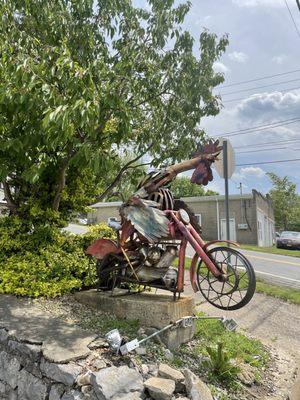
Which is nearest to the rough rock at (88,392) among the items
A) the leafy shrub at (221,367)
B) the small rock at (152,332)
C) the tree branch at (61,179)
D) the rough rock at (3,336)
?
the small rock at (152,332)

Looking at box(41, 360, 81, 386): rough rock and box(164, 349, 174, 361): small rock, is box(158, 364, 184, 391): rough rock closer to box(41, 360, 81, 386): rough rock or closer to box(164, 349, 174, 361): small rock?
box(164, 349, 174, 361): small rock

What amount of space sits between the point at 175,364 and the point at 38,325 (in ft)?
4.89

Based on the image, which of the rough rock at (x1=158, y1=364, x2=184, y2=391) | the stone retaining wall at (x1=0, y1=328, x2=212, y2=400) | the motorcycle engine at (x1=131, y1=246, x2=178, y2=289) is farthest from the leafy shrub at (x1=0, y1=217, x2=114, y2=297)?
the rough rock at (x1=158, y1=364, x2=184, y2=391)

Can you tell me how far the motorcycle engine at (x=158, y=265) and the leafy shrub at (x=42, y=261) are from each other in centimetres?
119

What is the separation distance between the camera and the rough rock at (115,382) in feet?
9.65

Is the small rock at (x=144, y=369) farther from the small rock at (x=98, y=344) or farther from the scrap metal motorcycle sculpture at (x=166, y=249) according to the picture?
the scrap metal motorcycle sculpture at (x=166, y=249)

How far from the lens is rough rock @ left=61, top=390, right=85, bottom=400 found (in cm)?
307

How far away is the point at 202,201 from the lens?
26.8m

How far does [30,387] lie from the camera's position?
3.58 m

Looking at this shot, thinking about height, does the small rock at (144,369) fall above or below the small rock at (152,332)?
below

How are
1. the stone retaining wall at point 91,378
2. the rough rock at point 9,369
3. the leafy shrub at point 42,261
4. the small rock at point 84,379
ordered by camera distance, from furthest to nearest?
the leafy shrub at point 42,261 → the rough rock at point 9,369 → the small rock at point 84,379 → the stone retaining wall at point 91,378

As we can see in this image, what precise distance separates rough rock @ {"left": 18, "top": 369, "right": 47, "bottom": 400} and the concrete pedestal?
45.1 inches

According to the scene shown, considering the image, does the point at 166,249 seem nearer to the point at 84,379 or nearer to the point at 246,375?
the point at 246,375

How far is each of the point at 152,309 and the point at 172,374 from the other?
926mm
